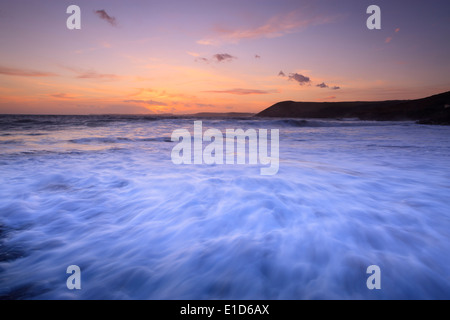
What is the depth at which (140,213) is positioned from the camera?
233cm

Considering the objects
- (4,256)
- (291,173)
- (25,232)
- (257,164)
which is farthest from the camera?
(257,164)

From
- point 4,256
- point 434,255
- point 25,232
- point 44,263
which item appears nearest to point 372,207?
point 434,255

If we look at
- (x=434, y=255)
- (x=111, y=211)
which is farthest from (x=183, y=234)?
(x=434, y=255)

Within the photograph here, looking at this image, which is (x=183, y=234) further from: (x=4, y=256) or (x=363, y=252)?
(x=363, y=252)

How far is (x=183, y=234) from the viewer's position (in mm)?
1929

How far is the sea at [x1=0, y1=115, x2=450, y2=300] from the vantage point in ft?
4.42

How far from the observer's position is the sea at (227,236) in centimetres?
135

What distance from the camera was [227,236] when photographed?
1.88 metres
